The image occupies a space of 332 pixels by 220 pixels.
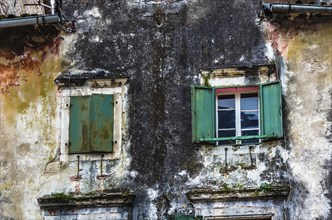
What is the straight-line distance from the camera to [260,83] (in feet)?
56.7

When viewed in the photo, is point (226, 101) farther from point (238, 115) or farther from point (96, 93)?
point (96, 93)

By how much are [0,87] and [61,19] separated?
192 cm

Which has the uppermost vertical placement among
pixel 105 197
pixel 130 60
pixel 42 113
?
pixel 130 60

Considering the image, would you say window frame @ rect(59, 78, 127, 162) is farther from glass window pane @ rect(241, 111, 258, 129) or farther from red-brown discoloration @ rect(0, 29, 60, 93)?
glass window pane @ rect(241, 111, 258, 129)

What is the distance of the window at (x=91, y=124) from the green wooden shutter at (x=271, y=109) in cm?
303

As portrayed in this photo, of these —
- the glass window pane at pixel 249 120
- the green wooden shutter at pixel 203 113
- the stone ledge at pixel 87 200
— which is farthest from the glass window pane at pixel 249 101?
the stone ledge at pixel 87 200

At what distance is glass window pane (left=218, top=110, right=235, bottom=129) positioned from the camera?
17297mm

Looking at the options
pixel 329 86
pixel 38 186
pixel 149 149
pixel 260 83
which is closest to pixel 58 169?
pixel 38 186

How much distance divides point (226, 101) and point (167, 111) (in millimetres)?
1225

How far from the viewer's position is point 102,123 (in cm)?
1736

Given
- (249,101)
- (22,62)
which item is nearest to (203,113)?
(249,101)

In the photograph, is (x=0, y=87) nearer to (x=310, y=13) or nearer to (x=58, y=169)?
(x=58, y=169)

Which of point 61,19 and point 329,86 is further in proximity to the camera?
point 61,19

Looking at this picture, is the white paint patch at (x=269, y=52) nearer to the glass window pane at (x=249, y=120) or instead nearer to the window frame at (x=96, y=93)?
the glass window pane at (x=249, y=120)
